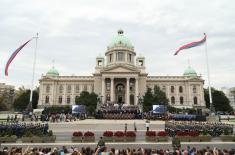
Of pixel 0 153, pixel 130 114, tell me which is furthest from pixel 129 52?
pixel 0 153

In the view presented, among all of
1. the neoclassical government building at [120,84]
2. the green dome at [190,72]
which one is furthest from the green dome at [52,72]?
the green dome at [190,72]

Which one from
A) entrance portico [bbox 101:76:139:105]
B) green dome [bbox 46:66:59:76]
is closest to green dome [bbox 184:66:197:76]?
entrance portico [bbox 101:76:139:105]

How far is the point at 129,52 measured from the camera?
8988 centimetres

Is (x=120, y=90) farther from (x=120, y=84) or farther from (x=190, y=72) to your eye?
(x=190, y=72)

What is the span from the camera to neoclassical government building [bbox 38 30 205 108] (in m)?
82.6

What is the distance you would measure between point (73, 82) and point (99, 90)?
509 inches

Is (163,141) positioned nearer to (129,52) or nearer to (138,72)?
(138,72)

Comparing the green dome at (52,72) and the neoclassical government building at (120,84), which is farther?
the green dome at (52,72)

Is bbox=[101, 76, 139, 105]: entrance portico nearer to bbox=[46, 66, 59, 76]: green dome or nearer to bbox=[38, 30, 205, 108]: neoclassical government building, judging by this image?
bbox=[38, 30, 205, 108]: neoclassical government building

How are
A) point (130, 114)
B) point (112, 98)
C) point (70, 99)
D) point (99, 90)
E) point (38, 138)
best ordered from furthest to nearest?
point (70, 99)
point (99, 90)
point (112, 98)
point (130, 114)
point (38, 138)

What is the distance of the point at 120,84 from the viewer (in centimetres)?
8481

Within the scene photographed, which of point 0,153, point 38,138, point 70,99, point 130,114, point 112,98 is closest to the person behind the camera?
point 0,153

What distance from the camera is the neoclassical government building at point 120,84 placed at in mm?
82625

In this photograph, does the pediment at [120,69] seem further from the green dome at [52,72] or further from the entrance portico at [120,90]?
the green dome at [52,72]
